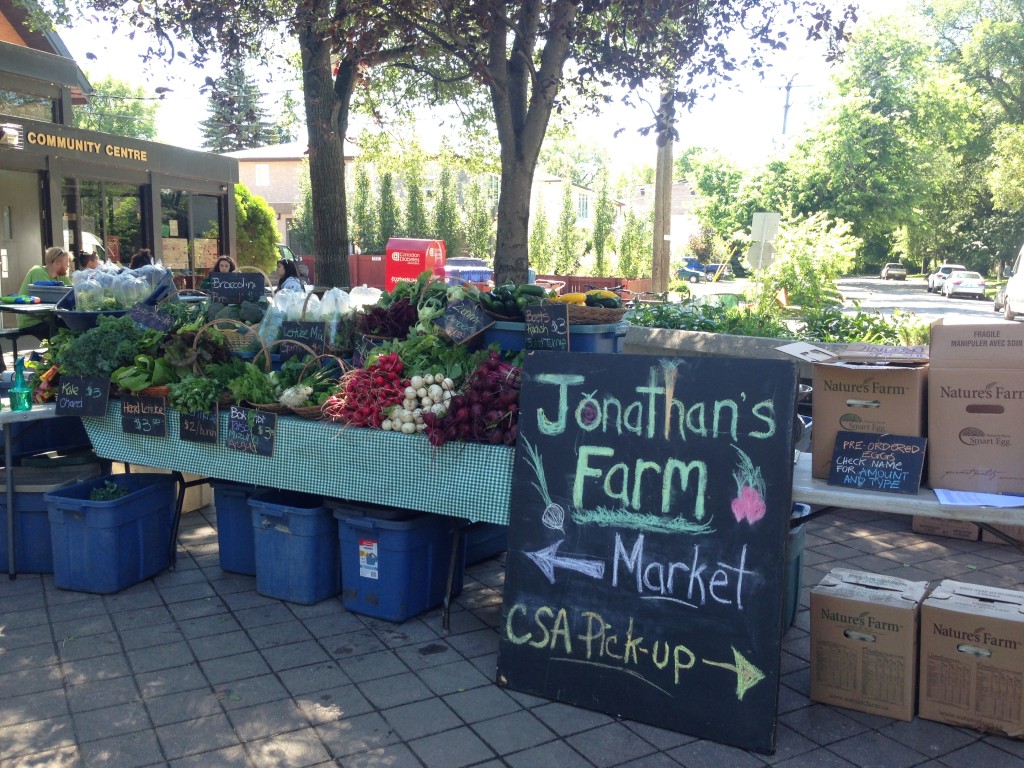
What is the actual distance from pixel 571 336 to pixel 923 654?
2.13 metres

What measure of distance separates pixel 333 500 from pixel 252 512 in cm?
50

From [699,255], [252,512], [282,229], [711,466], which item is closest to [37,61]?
[252,512]

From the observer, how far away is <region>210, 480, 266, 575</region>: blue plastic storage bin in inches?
194

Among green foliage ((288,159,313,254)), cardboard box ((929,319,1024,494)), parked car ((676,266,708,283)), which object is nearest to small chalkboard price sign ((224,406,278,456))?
cardboard box ((929,319,1024,494))

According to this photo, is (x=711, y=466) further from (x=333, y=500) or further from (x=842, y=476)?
(x=333, y=500)

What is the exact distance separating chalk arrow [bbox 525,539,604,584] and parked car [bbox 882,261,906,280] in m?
58.7

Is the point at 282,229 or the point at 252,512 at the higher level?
the point at 282,229

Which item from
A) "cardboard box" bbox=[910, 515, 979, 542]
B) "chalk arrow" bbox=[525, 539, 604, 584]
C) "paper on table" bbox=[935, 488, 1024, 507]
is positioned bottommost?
"cardboard box" bbox=[910, 515, 979, 542]

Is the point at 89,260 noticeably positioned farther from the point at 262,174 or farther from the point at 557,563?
the point at 262,174

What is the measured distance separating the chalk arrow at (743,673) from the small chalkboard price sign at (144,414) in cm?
326

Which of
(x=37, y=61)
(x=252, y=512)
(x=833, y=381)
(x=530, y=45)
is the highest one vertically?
(x=37, y=61)

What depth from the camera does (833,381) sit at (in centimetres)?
344

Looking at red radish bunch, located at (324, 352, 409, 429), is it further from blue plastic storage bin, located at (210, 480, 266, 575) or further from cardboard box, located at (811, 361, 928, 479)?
cardboard box, located at (811, 361, 928, 479)

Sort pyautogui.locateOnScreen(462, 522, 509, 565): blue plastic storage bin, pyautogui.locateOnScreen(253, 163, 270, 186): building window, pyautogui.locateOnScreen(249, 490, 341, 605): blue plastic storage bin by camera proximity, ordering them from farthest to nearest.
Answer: pyautogui.locateOnScreen(253, 163, 270, 186): building window < pyautogui.locateOnScreen(462, 522, 509, 565): blue plastic storage bin < pyautogui.locateOnScreen(249, 490, 341, 605): blue plastic storage bin
